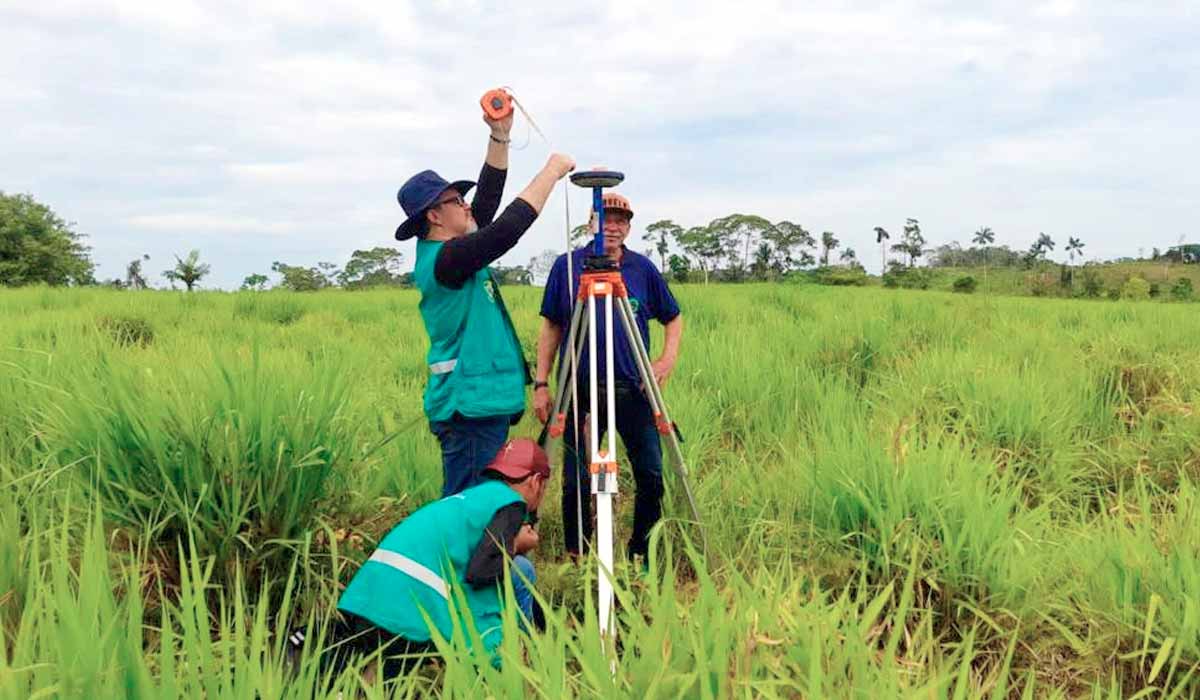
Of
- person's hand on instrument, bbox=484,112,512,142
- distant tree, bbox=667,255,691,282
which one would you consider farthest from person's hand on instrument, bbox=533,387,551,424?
distant tree, bbox=667,255,691,282

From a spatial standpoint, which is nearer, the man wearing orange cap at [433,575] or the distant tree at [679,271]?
the man wearing orange cap at [433,575]

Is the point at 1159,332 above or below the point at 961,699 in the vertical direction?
above

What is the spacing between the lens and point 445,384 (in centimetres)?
284

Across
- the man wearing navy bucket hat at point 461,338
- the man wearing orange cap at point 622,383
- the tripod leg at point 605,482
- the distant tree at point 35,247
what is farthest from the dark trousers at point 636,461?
the distant tree at point 35,247

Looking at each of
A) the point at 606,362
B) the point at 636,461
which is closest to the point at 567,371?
the point at 606,362

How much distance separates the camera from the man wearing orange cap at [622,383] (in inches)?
133

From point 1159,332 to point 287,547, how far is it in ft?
26.8

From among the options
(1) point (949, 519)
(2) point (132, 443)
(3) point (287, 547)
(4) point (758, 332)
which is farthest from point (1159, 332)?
(2) point (132, 443)

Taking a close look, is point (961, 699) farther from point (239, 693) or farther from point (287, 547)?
point (287, 547)

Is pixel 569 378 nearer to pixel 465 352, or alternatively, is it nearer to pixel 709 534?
pixel 465 352

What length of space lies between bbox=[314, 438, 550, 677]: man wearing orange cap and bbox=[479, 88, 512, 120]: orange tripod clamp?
4.80 ft

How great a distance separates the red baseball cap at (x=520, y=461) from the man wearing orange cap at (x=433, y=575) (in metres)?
0.10

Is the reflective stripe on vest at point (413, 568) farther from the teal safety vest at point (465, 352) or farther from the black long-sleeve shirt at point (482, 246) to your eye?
the black long-sleeve shirt at point (482, 246)

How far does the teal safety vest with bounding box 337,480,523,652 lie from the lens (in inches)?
84.2
